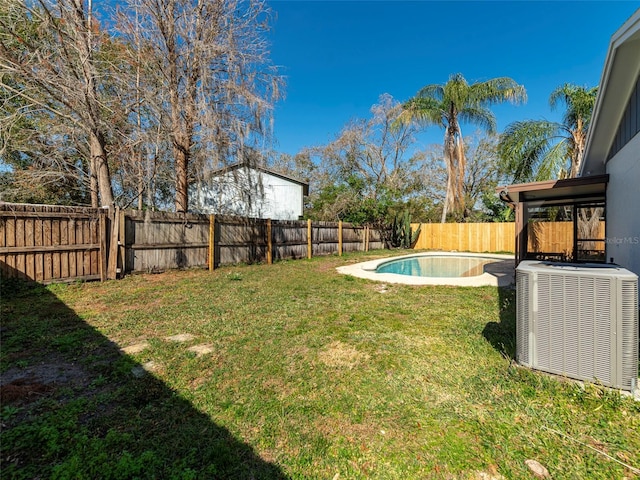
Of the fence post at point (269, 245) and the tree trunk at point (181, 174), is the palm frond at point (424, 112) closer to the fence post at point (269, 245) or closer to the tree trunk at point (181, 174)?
the fence post at point (269, 245)

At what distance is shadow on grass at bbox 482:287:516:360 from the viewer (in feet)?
9.98

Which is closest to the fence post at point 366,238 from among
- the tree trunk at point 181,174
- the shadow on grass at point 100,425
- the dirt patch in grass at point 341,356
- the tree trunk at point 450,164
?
the tree trunk at point 450,164

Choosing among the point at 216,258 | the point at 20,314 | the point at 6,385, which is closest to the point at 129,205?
the point at 216,258

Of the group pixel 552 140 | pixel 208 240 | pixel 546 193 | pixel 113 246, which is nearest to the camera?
pixel 113 246

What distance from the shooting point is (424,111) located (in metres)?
16.6

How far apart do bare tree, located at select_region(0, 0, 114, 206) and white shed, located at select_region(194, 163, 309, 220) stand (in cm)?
311

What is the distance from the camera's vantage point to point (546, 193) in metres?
7.12

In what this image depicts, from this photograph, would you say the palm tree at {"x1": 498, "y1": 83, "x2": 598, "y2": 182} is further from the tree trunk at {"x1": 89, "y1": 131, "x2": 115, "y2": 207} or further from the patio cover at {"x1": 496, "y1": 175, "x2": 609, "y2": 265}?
the tree trunk at {"x1": 89, "y1": 131, "x2": 115, "y2": 207}

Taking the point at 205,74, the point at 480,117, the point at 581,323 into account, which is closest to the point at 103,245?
the point at 205,74

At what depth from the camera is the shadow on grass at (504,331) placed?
9.98 feet

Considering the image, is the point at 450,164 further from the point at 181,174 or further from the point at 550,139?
the point at 181,174

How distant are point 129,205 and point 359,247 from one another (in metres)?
11.1

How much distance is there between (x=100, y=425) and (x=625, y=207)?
288 inches

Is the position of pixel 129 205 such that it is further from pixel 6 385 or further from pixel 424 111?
pixel 424 111
